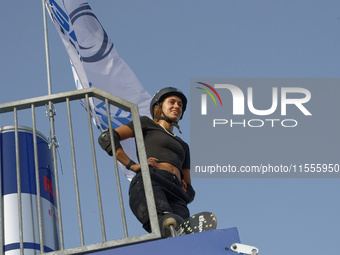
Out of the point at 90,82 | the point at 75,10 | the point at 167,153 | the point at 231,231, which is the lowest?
the point at 231,231

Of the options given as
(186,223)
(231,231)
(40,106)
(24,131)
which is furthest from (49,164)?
(231,231)

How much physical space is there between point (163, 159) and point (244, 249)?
197 centimetres

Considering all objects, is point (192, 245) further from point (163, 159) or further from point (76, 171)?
point (163, 159)

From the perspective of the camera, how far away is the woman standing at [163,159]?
6.60 metres

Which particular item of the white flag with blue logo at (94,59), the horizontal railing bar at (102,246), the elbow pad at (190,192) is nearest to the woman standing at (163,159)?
the elbow pad at (190,192)

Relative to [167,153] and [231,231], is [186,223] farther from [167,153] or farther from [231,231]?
[167,153]

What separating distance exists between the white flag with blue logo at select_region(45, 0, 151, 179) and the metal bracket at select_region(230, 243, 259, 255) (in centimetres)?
698

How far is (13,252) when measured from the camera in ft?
20.9

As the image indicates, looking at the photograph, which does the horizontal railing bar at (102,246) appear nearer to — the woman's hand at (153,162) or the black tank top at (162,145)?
the woman's hand at (153,162)

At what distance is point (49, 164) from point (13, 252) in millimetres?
1090

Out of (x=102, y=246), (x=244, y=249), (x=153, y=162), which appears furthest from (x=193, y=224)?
(x=153, y=162)

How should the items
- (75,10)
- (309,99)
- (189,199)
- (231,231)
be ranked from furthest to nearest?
(309,99) → (75,10) → (189,199) → (231,231)

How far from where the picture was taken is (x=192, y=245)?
542 centimetres

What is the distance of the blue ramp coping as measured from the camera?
17.7 ft
